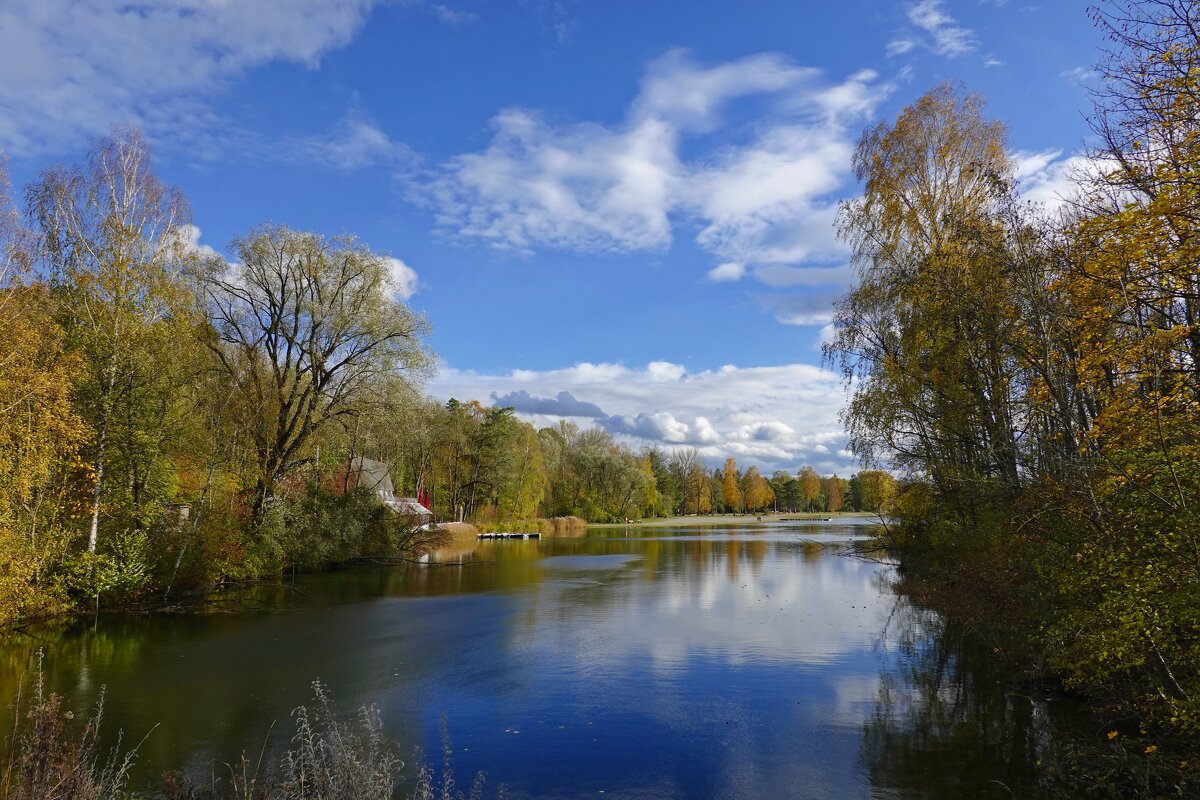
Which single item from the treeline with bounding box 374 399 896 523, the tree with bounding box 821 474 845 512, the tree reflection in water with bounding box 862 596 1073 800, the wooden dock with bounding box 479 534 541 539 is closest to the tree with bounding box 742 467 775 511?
the treeline with bounding box 374 399 896 523

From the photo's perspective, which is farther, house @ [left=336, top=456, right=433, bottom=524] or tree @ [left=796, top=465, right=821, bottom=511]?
tree @ [left=796, top=465, right=821, bottom=511]

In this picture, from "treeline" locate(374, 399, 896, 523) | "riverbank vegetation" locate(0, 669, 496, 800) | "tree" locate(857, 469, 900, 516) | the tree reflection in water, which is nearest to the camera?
"riverbank vegetation" locate(0, 669, 496, 800)

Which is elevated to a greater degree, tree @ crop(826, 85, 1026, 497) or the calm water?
tree @ crop(826, 85, 1026, 497)

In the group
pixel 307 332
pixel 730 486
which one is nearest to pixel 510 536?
pixel 307 332

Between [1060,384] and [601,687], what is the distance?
8550mm

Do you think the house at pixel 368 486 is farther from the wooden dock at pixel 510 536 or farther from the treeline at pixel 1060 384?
the treeline at pixel 1060 384

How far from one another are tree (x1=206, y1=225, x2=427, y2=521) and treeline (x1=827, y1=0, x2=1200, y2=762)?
16.8 m

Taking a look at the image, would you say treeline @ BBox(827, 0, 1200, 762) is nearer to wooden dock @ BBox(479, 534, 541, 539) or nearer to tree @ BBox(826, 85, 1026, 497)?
tree @ BBox(826, 85, 1026, 497)

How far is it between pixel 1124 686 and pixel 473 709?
8.40 m

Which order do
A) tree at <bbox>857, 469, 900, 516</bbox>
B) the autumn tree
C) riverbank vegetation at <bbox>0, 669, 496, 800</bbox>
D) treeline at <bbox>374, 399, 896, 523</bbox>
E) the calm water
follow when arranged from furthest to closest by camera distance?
treeline at <bbox>374, 399, 896, 523</bbox>, tree at <bbox>857, 469, 900, 516</bbox>, the autumn tree, the calm water, riverbank vegetation at <bbox>0, 669, 496, 800</bbox>

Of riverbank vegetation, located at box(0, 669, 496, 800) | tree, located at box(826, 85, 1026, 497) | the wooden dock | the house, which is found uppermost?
tree, located at box(826, 85, 1026, 497)

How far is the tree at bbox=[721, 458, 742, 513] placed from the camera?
393 ft

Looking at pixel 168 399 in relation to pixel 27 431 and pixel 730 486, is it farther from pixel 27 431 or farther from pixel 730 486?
pixel 730 486

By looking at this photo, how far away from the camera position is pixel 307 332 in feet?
84.8
